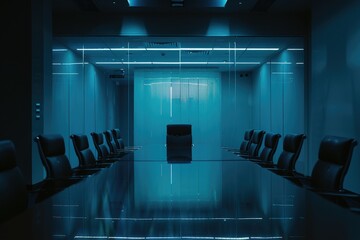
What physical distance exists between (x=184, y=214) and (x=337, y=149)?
5.65 ft

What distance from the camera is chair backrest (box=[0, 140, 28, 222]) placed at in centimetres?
186

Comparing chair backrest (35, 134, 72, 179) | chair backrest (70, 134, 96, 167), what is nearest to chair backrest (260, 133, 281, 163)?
chair backrest (70, 134, 96, 167)

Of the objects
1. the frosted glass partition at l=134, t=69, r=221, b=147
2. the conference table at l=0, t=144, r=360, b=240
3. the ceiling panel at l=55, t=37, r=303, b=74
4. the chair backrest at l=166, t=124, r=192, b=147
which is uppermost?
the ceiling panel at l=55, t=37, r=303, b=74

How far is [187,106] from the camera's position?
397 inches

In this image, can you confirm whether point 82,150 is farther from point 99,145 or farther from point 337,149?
point 337,149

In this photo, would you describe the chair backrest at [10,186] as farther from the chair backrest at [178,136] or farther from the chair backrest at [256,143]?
the chair backrest at [178,136]

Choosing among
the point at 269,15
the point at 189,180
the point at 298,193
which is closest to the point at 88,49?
the point at 269,15

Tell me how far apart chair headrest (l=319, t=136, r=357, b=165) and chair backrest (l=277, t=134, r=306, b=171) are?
1.97ft

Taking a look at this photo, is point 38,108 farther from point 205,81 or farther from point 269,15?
point 205,81

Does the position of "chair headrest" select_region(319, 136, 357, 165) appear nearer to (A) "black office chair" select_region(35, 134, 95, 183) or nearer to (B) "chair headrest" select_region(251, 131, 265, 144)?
(A) "black office chair" select_region(35, 134, 95, 183)

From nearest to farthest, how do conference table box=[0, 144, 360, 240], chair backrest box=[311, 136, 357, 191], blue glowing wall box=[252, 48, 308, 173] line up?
conference table box=[0, 144, 360, 240], chair backrest box=[311, 136, 357, 191], blue glowing wall box=[252, 48, 308, 173]

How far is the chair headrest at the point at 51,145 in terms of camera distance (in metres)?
3.07

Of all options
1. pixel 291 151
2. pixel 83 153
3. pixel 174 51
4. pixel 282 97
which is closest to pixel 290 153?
pixel 291 151

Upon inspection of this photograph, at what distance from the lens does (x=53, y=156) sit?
3.18 m
